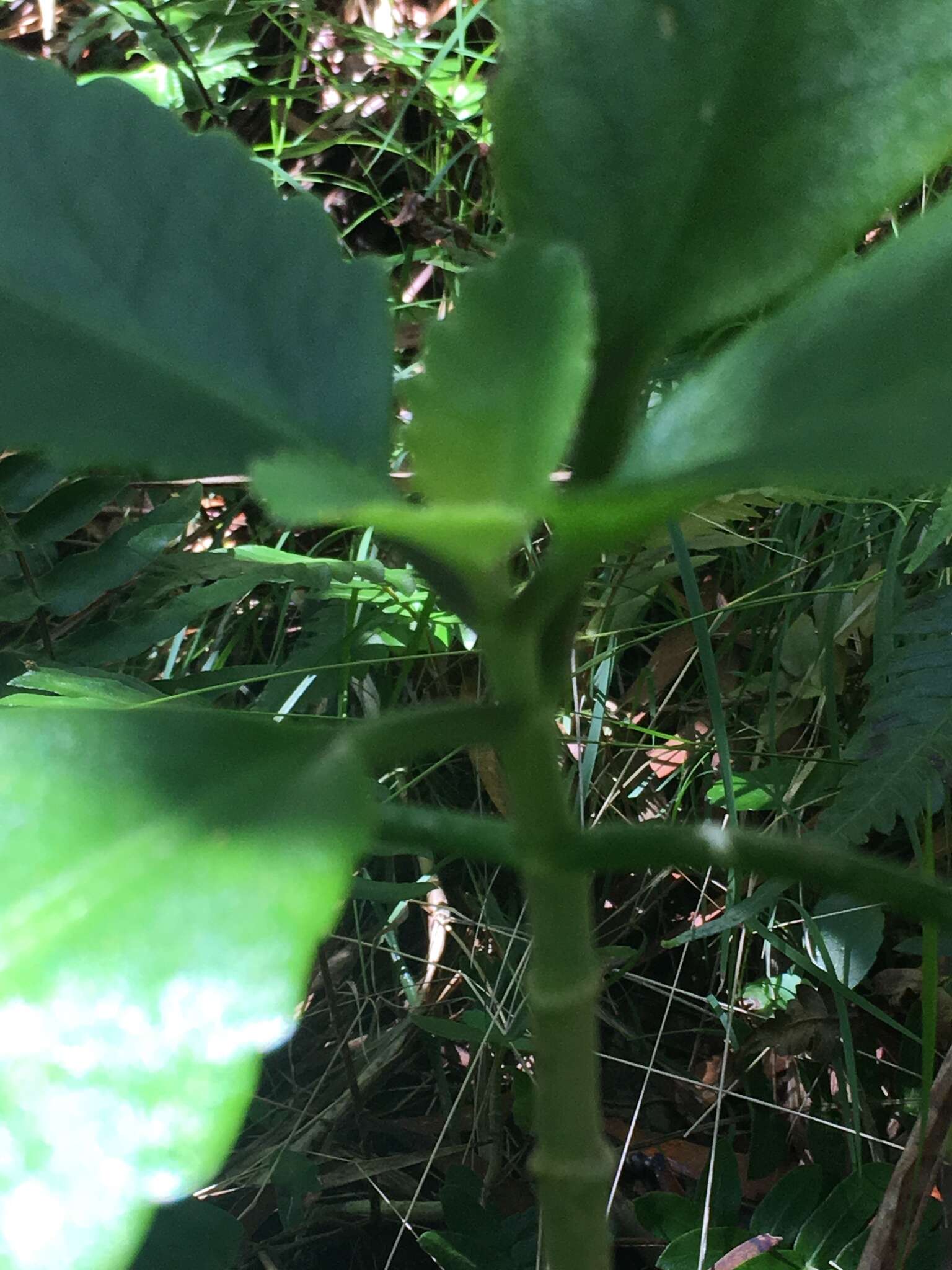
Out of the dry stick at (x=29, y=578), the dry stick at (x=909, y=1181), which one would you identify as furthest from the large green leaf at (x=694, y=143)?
the dry stick at (x=29, y=578)

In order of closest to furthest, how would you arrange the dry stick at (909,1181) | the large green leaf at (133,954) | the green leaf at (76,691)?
the large green leaf at (133,954), the dry stick at (909,1181), the green leaf at (76,691)

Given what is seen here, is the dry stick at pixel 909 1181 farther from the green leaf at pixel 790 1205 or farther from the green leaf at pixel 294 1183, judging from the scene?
the green leaf at pixel 294 1183

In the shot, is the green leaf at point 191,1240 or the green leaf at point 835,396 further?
the green leaf at point 191,1240

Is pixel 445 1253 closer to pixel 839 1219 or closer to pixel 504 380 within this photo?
pixel 839 1219

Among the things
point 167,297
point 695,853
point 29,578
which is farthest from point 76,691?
point 695,853

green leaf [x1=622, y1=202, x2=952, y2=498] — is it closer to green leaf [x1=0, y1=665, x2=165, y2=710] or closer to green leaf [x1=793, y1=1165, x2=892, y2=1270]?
green leaf [x1=0, y1=665, x2=165, y2=710]

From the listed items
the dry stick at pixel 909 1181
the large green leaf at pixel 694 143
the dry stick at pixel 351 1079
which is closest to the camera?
the large green leaf at pixel 694 143

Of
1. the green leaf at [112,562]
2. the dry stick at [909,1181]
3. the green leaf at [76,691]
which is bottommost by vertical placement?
the dry stick at [909,1181]

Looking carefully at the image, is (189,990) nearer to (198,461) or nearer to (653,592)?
(198,461)
